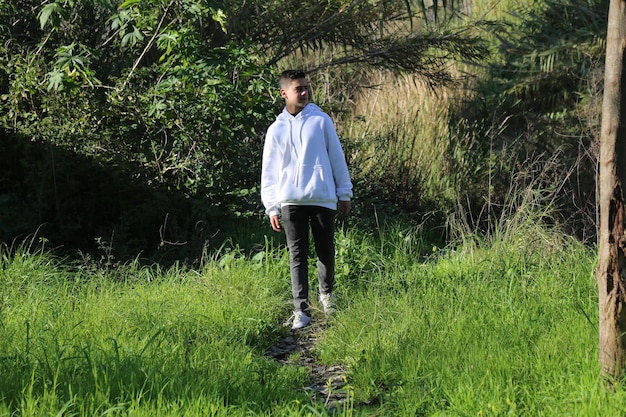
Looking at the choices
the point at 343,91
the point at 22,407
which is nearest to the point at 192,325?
the point at 22,407

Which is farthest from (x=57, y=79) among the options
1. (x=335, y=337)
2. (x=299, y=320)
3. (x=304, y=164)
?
(x=335, y=337)

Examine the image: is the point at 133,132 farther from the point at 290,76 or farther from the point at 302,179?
the point at 302,179

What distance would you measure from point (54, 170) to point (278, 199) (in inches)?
137

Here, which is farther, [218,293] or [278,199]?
[218,293]

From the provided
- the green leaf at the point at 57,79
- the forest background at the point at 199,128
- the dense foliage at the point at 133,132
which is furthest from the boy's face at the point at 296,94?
the green leaf at the point at 57,79

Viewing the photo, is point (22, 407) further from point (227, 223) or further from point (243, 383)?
point (227, 223)

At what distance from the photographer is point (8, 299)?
5941mm

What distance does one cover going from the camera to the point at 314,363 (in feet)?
17.7

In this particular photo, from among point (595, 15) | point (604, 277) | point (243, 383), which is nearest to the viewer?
point (604, 277)

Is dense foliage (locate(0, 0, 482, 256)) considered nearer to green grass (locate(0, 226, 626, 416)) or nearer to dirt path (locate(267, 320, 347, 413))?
green grass (locate(0, 226, 626, 416))

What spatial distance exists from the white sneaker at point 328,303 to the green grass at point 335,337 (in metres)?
0.08

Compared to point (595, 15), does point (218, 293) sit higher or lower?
lower

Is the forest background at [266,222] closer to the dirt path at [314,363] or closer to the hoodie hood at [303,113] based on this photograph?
the dirt path at [314,363]

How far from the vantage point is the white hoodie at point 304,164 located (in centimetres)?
595
